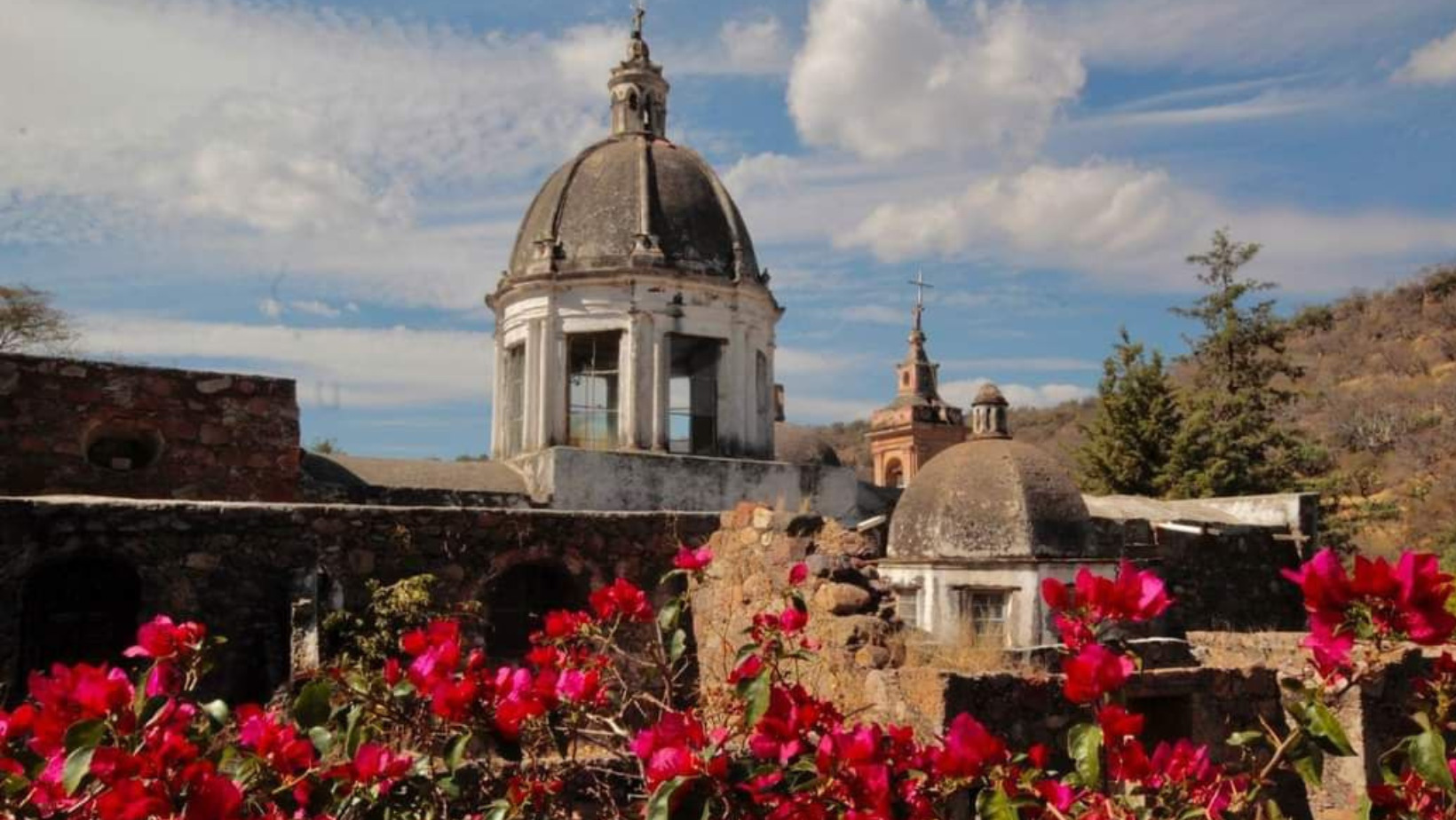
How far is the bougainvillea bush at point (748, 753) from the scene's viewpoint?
3184 mm

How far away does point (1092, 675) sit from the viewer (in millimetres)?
3334

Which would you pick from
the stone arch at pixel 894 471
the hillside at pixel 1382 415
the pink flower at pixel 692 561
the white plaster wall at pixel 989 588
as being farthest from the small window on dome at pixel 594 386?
the stone arch at pixel 894 471

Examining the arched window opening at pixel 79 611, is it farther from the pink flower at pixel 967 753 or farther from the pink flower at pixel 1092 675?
the pink flower at pixel 1092 675

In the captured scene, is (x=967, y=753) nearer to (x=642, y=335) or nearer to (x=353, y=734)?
(x=353, y=734)

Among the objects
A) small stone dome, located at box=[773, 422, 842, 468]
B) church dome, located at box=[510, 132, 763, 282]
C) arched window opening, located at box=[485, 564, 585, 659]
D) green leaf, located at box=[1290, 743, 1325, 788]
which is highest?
church dome, located at box=[510, 132, 763, 282]

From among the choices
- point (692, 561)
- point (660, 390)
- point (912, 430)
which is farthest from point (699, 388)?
point (912, 430)

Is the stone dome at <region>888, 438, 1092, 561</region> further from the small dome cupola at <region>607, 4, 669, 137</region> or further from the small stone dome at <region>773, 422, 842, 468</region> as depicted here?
the small stone dome at <region>773, 422, 842, 468</region>

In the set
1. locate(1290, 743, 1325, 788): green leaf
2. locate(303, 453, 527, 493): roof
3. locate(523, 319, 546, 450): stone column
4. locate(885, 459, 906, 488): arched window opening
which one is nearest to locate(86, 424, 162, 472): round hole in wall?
locate(303, 453, 527, 493): roof

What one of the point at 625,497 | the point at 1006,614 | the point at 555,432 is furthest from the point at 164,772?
the point at 1006,614

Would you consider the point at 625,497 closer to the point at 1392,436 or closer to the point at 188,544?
the point at 188,544

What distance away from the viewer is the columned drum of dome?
16.6 m

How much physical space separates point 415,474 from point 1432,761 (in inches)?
542

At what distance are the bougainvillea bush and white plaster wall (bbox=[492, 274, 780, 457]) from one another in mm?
12107

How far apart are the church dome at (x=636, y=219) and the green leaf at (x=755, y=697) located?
12835 millimetres
